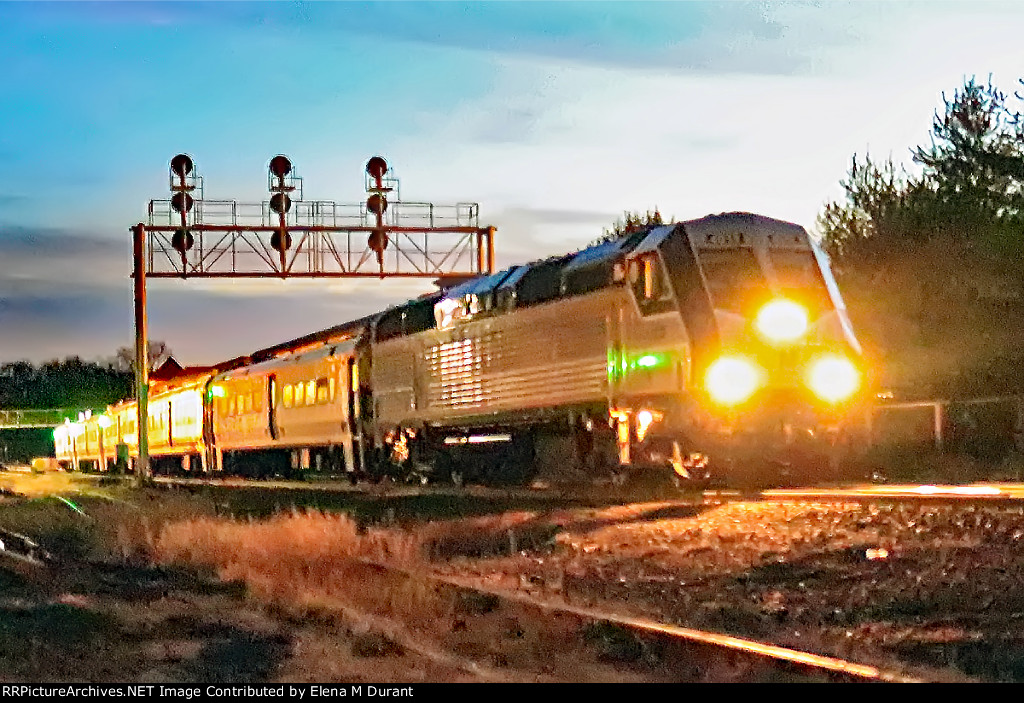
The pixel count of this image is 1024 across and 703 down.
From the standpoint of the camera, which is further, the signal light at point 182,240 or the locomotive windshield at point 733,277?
the signal light at point 182,240

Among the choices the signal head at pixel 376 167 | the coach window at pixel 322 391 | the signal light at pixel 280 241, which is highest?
the signal head at pixel 376 167

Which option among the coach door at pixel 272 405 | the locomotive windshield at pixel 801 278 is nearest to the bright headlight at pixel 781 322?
the locomotive windshield at pixel 801 278

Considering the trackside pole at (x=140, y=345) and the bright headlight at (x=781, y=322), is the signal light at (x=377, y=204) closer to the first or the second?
the trackside pole at (x=140, y=345)

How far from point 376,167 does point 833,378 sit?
2126 cm

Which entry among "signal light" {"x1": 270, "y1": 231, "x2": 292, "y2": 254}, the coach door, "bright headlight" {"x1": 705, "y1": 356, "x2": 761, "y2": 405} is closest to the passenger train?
"bright headlight" {"x1": 705, "y1": 356, "x2": 761, "y2": 405}

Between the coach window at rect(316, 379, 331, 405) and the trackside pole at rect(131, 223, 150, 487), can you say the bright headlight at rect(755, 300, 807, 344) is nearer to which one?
the coach window at rect(316, 379, 331, 405)

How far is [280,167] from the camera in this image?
36125 millimetres

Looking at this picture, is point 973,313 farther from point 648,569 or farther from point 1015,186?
point 648,569

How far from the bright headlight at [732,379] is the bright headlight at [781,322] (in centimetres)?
61

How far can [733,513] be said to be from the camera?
1471 cm

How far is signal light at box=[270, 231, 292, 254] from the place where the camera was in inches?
1401

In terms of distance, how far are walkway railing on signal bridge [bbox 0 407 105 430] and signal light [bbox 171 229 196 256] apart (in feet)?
162

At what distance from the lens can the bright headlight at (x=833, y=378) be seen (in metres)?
17.2
